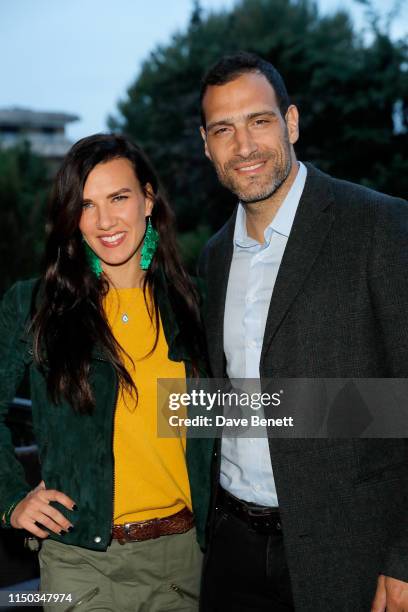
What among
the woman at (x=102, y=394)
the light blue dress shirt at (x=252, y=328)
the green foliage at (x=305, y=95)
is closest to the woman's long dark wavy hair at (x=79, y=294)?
the woman at (x=102, y=394)

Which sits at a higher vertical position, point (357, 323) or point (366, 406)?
point (357, 323)

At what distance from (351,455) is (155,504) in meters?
0.73

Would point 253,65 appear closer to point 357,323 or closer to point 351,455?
point 357,323

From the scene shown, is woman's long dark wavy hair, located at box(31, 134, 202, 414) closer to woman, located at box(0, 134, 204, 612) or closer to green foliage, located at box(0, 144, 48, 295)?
woman, located at box(0, 134, 204, 612)

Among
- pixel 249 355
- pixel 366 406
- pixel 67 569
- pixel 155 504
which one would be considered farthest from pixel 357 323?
pixel 67 569

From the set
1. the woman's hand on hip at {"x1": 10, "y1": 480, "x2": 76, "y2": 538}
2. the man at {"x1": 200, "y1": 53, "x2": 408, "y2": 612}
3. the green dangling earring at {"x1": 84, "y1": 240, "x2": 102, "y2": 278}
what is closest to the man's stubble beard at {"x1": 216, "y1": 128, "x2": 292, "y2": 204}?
the man at {"x1": 200, "y1": 53, "x2": 408, "y2": 612}

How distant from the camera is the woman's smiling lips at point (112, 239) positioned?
270 centimetres

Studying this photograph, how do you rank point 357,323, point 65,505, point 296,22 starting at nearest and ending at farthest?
point 357,323 < point 65,505 < point 296,22

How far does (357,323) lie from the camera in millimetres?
2217

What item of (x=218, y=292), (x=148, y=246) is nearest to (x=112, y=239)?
(x=148, y=246)

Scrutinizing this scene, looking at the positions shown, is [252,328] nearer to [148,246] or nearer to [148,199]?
[148,246]

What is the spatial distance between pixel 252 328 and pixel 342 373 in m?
0.40

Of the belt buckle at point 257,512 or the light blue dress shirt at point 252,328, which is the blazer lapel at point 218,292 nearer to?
the light blue dress shirt at point 252,328

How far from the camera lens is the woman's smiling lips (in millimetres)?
2697
